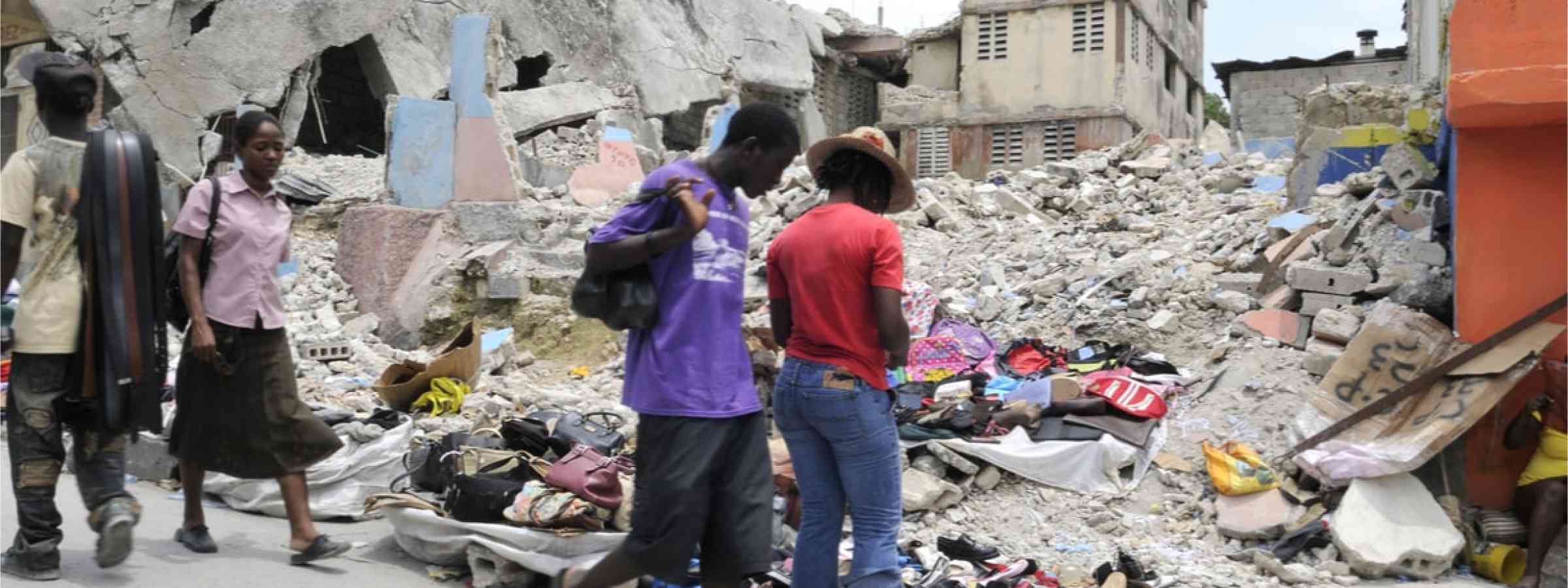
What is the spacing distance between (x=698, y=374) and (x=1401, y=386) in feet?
11.9

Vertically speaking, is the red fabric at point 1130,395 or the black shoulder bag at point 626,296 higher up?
the black shoulder bag at point 626,296

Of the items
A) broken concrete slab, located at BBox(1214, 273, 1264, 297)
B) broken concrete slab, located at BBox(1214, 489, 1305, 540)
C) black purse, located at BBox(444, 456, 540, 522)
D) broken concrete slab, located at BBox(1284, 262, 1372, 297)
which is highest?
broken concrete slab, located at BBox(1284, 262, 1372, 297)

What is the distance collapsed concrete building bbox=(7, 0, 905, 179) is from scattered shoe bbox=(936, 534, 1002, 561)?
8752 mm

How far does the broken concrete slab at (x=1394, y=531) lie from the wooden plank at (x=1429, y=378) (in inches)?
11.6

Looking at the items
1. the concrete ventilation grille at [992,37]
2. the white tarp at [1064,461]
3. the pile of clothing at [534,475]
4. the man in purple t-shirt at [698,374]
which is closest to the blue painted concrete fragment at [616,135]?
the concrete ventilation grille at [992,37]

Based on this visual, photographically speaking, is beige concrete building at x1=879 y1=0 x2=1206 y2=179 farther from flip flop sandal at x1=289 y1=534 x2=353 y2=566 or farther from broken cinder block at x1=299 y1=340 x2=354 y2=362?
flip flop sandal at x1=289 y1=534 x2=353 y2=566

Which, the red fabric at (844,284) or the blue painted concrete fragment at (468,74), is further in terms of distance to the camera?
the blue painted concrete fragment at (468,74)

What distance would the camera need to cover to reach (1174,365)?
25.6 ft

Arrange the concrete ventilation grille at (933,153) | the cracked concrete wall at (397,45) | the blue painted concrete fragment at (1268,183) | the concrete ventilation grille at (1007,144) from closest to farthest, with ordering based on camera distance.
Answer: the blue painted concrete fragment at (1268,183), the cracked concrete wall at (397,45), the concrete ventilation grille at (1007,144), the concrete ventilation grille at (933,153)

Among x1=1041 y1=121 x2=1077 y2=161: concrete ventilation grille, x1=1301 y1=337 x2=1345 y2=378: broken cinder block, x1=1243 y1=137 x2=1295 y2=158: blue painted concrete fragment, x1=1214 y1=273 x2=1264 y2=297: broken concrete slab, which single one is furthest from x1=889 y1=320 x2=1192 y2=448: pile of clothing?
x1=1041 y1=121 x2=1077 y2=161: concrete ventilation grille

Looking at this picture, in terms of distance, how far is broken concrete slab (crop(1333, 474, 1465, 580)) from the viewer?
4629 mm

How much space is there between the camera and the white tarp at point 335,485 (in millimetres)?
4645

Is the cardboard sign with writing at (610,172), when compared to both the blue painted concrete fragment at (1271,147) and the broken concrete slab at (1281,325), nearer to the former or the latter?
the blue painted concrete fragment at (1271,147)

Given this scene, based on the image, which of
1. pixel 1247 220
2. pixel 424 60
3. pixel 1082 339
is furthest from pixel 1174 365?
pixel 424 60
